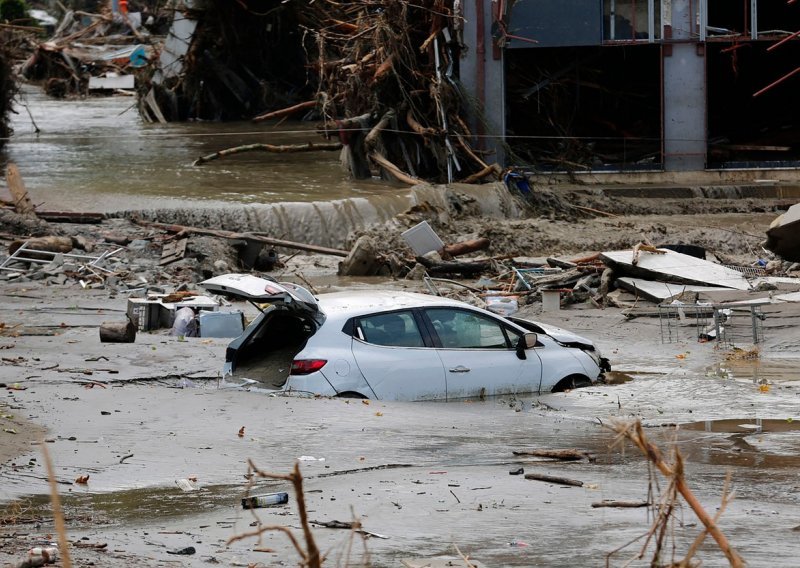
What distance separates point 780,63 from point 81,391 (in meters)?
27.9

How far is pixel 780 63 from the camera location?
111 feet

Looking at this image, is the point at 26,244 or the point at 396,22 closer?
the point at 26,244

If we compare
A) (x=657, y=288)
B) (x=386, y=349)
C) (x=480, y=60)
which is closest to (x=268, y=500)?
(x=386, y=349)

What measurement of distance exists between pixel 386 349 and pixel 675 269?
27.9 ft

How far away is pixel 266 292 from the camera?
10531 mm

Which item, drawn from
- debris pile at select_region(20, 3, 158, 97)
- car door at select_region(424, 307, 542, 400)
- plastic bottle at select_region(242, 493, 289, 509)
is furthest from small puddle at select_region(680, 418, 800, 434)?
debris pile at select_region(20, 3, 158, 97)

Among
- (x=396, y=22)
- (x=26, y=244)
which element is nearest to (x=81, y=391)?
(x=26, y=244)

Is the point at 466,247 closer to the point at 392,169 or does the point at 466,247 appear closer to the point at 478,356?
the point at 392,169

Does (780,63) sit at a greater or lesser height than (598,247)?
greater

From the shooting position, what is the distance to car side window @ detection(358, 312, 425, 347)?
35.9 feet

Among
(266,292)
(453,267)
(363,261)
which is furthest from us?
(363,261)

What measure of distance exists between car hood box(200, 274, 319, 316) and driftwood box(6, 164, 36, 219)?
1250cm

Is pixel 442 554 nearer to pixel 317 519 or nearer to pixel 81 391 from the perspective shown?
pixel 317 519

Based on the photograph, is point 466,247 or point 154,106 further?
point 154,106
